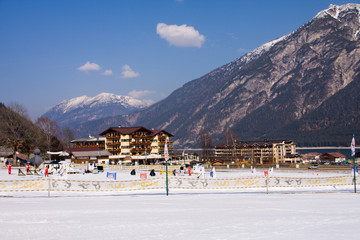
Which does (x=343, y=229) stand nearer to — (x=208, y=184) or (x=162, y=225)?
(x=162, y=225)

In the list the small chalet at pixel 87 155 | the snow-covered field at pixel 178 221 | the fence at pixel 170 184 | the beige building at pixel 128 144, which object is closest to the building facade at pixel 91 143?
the beige building at pixel 128 144

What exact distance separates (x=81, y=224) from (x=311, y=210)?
43.8 feet

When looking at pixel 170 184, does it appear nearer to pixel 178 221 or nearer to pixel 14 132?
pixel 178 221

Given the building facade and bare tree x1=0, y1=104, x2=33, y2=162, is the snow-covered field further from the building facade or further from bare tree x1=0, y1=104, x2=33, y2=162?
the building facade

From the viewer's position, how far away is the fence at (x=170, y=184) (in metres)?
37.7

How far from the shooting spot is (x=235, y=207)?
26109 mm

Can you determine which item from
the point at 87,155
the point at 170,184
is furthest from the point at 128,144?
the point at 170,184

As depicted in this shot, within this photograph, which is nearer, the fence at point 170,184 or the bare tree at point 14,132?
the fence at point 170,184

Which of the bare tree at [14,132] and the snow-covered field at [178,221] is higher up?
the bare tree at [14,132]

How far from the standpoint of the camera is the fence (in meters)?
37.7

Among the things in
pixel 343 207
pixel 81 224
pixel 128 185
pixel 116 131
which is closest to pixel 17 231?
pixel 81 224

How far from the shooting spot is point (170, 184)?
42219mm

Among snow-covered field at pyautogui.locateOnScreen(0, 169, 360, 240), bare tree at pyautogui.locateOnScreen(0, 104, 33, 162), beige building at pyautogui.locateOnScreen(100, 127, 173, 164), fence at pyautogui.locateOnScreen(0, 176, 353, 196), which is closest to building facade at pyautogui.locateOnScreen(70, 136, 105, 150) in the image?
beige building at pyautogui.locateOnScreen(100, 127, 173, 164)

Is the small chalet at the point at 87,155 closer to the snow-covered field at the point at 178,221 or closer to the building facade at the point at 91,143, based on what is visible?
the building facade at the point at 91,143
